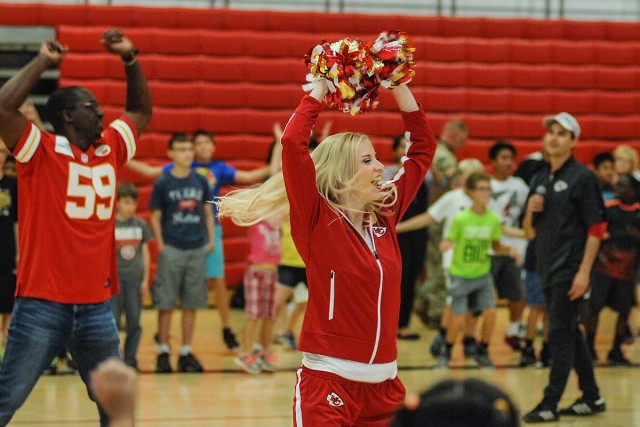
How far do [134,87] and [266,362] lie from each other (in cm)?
372

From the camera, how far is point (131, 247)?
7781 millimetres

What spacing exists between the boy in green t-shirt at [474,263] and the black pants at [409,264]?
116cm

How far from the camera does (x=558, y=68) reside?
1229cm

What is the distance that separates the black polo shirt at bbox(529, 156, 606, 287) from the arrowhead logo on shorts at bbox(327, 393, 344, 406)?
10.4ft

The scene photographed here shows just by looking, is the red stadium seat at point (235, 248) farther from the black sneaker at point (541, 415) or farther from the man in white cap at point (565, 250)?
the black sneaker at point (541, 415)

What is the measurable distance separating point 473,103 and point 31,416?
702 cm

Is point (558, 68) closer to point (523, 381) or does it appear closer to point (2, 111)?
point (523, 381)

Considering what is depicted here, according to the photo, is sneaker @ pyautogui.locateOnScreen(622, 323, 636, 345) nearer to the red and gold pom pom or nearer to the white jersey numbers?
the red and gold pom pom

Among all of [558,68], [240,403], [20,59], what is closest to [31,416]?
[240,403]

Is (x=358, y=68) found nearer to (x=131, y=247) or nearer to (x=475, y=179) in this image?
(x=131, y=247)

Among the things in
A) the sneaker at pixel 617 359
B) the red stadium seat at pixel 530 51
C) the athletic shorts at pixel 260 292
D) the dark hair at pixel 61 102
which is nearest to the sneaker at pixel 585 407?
the sneaker at pixel 617 359

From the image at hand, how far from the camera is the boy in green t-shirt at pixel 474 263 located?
8.23 metres

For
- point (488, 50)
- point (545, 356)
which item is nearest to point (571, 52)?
point (488, 50)

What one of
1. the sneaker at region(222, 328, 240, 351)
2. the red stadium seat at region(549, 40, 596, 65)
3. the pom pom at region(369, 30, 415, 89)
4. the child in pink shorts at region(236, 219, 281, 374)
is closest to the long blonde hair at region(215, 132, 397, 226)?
the pom pom at region(369, 30, 415, 89)
